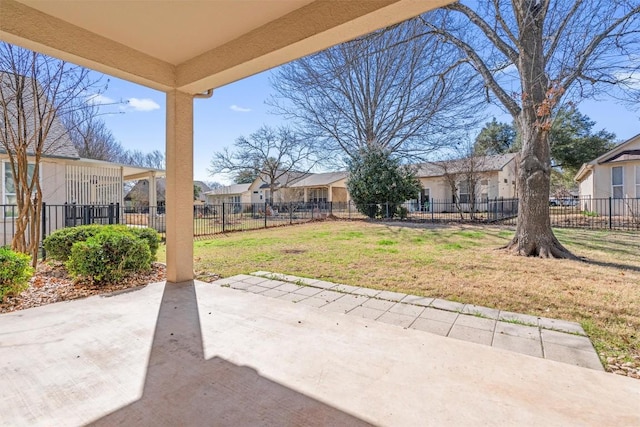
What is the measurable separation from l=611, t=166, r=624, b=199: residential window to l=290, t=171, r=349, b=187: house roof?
1885cm

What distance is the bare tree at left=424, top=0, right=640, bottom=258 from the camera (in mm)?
5441

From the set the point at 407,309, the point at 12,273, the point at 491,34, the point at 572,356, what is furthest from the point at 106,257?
the point at 491,34

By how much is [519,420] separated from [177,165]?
14.4ft

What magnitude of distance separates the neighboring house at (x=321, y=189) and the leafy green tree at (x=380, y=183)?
12642 mm

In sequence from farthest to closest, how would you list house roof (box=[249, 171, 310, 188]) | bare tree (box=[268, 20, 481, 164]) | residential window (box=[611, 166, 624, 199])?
house roof (box=[249, 171, 310, 188]) < bare tree (box=[268, 20, 481, 164]) < residential window (box=[611, 166, 624, 199])

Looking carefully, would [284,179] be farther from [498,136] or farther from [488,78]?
[488,78]

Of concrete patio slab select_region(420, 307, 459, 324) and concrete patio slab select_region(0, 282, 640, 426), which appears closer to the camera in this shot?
concrete patio slab select_region(0, 282, 640, 426)

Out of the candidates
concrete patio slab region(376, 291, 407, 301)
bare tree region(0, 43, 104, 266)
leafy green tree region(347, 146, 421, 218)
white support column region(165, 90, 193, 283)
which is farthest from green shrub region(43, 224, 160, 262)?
leafy green tree region(347, 146, 421, 218)

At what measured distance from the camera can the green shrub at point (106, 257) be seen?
4.16 meters

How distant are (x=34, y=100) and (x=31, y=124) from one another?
6.81ft

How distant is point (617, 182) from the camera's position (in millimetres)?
15078

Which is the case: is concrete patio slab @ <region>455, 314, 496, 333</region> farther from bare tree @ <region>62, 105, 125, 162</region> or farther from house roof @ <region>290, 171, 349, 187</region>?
house roof @ <region>290, 171, 349, 187</region>

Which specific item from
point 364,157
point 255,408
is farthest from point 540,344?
point 364,157

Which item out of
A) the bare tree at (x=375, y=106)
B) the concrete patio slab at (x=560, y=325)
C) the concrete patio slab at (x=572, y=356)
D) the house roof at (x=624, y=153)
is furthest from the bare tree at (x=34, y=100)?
the house roof at (x=624, y=153)
